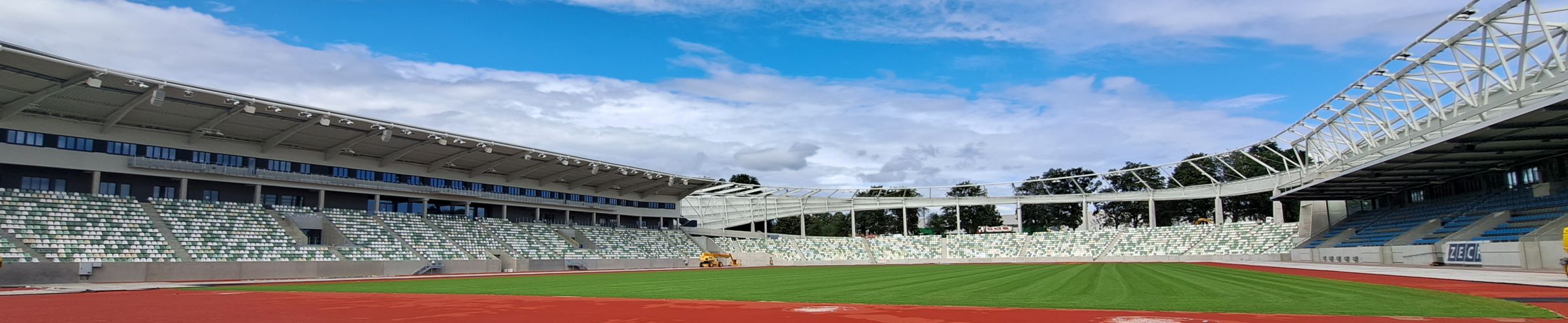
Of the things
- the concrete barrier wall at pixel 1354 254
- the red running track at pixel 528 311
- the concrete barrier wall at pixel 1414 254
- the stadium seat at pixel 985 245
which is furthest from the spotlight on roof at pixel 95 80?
the stadium seat at pixel 985 245

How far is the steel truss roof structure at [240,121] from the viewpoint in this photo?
115ft

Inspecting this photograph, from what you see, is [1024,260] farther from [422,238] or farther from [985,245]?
[422,238]

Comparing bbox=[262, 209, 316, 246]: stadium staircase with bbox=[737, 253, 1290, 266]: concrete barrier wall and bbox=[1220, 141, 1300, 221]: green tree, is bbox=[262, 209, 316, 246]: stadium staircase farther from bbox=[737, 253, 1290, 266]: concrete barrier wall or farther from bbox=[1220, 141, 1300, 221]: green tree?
bbox=[1220, 141, 1300, 221]: green tree

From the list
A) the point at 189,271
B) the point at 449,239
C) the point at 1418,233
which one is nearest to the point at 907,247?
the point at 449,239

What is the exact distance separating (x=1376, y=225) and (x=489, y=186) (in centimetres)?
5754

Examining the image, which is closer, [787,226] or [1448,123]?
[1448,123]

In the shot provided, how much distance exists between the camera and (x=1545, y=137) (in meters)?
32.5

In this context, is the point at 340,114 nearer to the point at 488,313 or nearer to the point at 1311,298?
the point at 488,313

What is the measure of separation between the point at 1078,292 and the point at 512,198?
52.7m

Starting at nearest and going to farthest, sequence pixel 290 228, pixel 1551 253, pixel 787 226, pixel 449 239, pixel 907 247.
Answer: pixel 1551 253
pixel 290 228
pixel 449 239
pixel 907 247
pixel 787 226

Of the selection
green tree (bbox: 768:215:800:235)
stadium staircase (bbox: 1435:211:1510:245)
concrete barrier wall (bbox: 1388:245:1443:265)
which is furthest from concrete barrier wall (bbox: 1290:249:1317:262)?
green tree (bbox: 768:215:800:235)

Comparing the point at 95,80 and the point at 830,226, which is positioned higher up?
the point at 95,80

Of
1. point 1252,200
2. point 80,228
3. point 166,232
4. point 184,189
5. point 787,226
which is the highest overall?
point 1252,200

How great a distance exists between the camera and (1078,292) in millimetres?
20312
